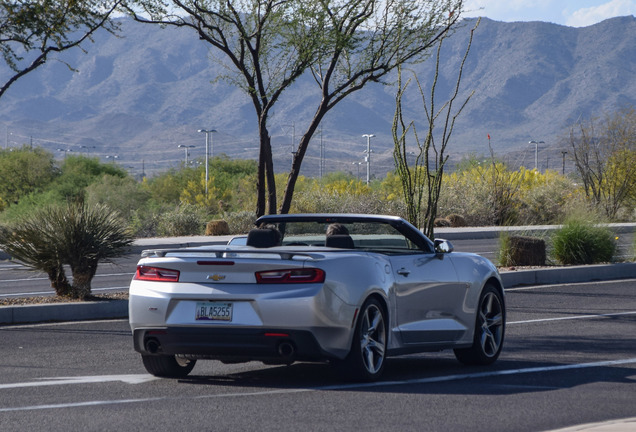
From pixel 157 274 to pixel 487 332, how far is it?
326 cm

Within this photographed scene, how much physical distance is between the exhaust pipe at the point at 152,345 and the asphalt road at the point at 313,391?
30 centimetres

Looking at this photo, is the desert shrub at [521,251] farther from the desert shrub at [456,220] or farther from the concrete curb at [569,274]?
the desert shrub at [456,220]

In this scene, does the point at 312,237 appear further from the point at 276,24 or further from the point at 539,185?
the point at 539,185

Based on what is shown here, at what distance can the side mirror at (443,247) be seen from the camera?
9461 mm

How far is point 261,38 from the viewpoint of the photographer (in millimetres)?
19281

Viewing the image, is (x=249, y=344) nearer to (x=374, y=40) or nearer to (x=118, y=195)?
(x=374, y=40)

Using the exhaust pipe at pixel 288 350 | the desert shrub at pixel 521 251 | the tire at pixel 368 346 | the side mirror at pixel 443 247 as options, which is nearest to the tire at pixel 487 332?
the side mirror at pixel 443 247

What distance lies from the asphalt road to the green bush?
866 centimetres

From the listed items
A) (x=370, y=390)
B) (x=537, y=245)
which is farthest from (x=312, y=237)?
(x=537, y=245)

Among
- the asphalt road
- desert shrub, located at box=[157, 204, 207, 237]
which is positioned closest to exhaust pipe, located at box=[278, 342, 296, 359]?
the asphalt road

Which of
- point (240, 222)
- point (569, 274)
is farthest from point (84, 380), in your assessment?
point (240, 222)

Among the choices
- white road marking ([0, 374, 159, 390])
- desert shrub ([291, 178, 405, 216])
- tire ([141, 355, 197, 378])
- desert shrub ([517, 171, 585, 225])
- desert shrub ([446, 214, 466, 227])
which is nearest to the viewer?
white road marking ([0, 374, 159, 390])

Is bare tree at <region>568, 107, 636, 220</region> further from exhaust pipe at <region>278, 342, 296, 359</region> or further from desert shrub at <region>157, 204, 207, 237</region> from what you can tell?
exhaust pipe at <region>278, 342, 296, 359</region>

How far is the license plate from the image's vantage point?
8031mm
